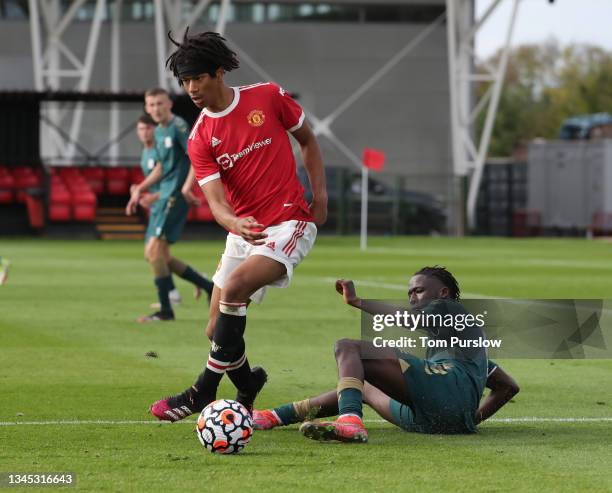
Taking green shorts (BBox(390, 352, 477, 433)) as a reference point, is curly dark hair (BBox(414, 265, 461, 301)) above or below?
above

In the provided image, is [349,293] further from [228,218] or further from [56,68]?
[56,68]

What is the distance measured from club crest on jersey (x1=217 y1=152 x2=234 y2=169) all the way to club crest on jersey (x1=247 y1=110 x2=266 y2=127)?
22 cm

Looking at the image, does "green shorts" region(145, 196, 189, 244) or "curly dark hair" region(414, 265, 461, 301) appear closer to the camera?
"curly dark hair" region(414, 265, 461, 301)

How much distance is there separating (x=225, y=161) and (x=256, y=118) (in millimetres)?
292

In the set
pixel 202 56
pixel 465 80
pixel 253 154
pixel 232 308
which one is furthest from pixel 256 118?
pixel 465 80

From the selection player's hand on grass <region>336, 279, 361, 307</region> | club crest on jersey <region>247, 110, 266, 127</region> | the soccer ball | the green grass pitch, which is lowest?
the green grass pitch

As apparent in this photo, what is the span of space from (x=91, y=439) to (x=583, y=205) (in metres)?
39.5

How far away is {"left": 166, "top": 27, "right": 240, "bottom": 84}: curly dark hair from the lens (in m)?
7.88

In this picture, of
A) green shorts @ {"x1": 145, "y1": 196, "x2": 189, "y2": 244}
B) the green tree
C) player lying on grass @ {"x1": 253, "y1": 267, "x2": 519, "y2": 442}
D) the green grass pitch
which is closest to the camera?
the green grass pitch

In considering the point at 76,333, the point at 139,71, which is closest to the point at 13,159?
the point at 139,71

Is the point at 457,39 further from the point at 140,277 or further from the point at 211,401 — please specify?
the point at 211,401

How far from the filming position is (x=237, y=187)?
818cm

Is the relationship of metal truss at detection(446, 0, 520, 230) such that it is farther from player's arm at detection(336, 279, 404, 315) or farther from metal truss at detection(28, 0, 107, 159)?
player's arm at detection(336, 279, 404, 315)

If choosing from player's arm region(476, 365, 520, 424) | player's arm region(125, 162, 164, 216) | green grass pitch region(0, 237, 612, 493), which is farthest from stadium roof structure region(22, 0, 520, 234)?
player's arm region(476, 365, 520, 424)
